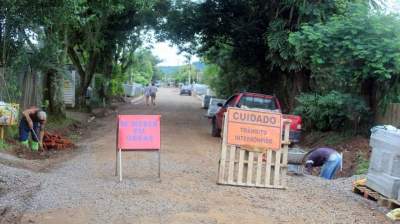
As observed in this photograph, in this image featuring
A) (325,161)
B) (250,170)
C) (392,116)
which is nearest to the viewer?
(250,170)

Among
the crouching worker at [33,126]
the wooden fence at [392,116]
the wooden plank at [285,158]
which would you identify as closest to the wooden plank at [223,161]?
the wooden plank at [285,158]

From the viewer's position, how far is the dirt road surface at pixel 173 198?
7785 mm

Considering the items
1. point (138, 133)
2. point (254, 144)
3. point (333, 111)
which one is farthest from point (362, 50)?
point (138, 133)

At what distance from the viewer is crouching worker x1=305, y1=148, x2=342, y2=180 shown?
13602 mm

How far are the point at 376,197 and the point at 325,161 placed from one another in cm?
429

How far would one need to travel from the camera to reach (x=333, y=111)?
60.9 ft

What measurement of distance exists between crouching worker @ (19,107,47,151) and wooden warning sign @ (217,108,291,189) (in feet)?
17.9

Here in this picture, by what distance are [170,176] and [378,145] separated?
151 inches

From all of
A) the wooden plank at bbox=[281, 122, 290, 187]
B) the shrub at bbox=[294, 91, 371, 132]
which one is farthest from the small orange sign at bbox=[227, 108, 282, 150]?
the shrub at bbox=[294, 91, 371, 132]

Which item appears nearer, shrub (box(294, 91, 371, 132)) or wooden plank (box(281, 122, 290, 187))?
wooden plank (box(281, 122, 290, 187))

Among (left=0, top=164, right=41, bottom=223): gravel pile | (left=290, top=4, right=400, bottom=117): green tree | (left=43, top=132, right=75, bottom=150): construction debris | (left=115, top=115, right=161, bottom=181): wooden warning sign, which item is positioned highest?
(left=290, top=4, right=400, bottom=117): green tree

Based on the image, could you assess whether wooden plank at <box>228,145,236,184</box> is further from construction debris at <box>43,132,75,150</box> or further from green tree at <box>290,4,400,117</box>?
construction debris at <box>43,132,75,150</box>

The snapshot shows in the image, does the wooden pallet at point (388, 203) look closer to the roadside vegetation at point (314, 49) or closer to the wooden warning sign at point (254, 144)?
the wooden warning sign at point (254, 144)

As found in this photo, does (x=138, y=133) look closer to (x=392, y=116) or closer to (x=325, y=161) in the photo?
(x=325, y=161)
